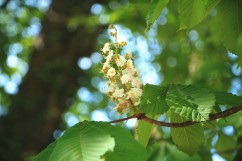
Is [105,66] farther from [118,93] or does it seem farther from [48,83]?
[48,83]

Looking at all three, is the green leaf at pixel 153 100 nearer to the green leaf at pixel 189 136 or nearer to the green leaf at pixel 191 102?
the green leaf at pixel 191 102

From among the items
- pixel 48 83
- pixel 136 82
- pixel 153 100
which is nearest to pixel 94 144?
pixel 153 100

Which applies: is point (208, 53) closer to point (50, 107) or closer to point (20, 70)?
point (50, 107)

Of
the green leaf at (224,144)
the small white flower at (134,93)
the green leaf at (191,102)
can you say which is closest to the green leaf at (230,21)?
the green leaf at (191,102)

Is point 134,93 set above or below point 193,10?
below

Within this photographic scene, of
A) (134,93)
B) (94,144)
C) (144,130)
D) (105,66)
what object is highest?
(105,66)

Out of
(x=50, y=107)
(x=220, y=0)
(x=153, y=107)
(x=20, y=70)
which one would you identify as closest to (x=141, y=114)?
(x=153, y=107)
